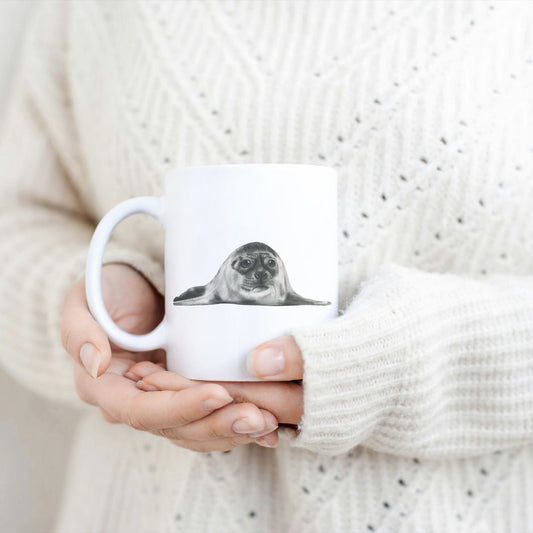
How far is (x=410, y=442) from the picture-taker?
55cm

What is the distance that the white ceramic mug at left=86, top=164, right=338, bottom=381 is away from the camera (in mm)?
455

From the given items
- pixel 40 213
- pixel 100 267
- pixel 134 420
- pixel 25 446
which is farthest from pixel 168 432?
pixel 25 446

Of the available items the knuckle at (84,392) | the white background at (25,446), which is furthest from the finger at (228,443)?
the white background at (25,446)

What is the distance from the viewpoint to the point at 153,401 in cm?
47

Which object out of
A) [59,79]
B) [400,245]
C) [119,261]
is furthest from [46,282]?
[400,245]

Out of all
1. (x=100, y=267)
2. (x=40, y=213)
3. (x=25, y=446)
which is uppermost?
(x=40, y=213)

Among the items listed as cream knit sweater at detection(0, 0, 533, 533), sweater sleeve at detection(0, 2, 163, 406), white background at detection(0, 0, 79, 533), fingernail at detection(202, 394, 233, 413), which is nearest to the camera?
fingernail at detection(202, 394, 233, 413)

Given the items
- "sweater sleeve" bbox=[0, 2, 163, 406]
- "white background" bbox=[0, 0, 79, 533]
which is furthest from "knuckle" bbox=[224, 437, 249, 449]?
"white background" bbox=[0, 0, 79, 533]

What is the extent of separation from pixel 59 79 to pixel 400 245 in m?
0.56

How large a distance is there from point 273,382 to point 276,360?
0.04m

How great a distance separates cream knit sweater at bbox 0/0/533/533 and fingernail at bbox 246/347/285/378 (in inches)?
3.2

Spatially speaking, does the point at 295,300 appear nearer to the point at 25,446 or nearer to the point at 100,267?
the point at 100,267

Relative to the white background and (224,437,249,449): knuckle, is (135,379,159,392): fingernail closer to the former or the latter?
(224,437,249,449): knuckle

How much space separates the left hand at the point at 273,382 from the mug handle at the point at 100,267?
34mm
